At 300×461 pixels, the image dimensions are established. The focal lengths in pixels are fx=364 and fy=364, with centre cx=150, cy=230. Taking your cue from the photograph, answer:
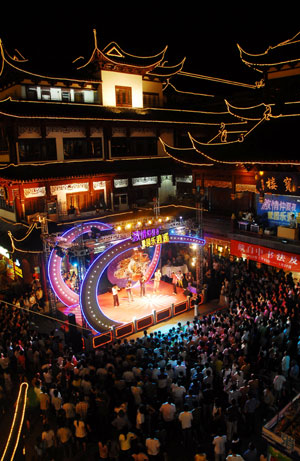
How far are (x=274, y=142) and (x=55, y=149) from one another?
48.8 ft

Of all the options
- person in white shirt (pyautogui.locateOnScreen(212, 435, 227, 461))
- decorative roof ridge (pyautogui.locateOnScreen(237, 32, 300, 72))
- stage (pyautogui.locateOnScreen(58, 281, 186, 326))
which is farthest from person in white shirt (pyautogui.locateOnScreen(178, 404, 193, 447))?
decorative roof ridge (pyautogui.locateOnScreen(237, 32, 300, 72))

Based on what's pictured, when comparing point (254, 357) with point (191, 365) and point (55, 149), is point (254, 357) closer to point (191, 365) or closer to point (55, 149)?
point (191, 365)

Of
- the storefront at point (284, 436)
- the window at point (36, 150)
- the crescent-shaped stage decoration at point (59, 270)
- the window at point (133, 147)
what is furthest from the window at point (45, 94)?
the storefront at point (284, 436)

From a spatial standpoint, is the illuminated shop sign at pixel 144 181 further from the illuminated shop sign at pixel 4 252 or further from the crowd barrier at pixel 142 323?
the crowd barrier at pixel 142 323

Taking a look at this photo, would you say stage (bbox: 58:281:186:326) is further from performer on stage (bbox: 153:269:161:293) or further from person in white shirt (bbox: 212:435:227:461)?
person in white shirt (bbox: 212:435:227:461)

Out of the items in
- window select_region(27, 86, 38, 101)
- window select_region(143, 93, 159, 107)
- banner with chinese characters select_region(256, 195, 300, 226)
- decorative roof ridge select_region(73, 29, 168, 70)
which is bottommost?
banner with chinese characters select_region(256, 195, 300, 226)

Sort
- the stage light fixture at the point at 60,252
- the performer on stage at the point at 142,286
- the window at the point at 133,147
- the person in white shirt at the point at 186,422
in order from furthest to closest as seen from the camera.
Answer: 1. the window at the point at 133,147
2. the performer on stage at the point at 142,286
3. the stage light fixture at the point at 60,252
4. the person in white shirt at the point at 186,422

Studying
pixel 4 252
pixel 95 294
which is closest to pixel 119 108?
pixel 4 252

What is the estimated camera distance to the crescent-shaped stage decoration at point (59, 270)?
18.2m

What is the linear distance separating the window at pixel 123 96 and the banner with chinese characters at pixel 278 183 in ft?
48.2

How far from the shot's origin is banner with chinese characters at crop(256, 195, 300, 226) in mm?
20219

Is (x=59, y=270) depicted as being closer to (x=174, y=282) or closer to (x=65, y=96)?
(x=174, y=282)

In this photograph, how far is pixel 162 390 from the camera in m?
11.5

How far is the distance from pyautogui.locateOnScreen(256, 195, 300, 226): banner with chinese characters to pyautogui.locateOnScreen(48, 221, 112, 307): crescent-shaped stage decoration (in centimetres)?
961
